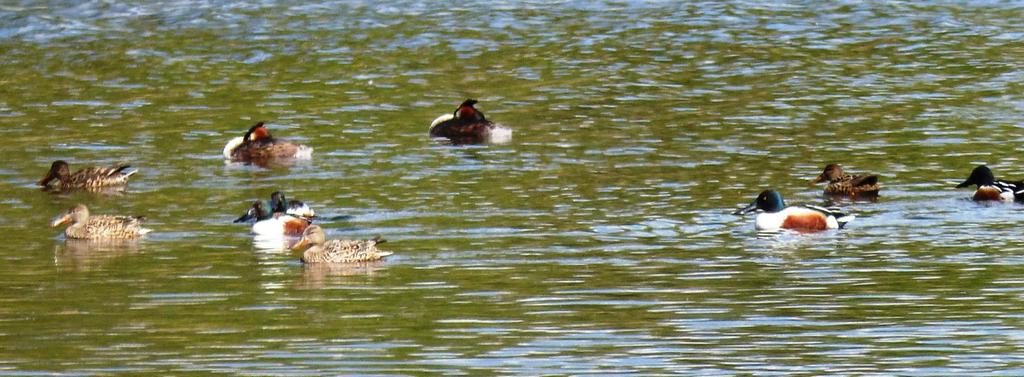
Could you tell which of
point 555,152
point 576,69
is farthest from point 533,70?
point 555,152

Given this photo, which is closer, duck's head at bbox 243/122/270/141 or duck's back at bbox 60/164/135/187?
duck's back at bbox 60/164/135/187

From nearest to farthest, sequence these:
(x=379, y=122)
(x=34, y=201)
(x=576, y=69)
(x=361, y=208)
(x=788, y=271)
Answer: (x=788, y=271) → (x=361, y=208) → (x=34, y=201) → (x=379, y=122) → (x=576, y=69)

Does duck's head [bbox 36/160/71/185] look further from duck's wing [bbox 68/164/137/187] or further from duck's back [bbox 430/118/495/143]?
duck's back [bbox 430/118/495/143]

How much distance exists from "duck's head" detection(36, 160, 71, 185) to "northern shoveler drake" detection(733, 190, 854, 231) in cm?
786

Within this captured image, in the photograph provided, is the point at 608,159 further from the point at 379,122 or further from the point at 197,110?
the point at 197,110

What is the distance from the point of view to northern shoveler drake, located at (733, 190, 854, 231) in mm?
18422

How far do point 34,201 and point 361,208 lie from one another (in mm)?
3721

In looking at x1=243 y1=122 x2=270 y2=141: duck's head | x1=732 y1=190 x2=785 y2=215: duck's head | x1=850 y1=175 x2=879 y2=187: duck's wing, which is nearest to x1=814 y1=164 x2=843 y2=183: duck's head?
x1=850 y1=175 x2=879 y2=187: duck's wing

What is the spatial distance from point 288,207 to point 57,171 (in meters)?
4.08

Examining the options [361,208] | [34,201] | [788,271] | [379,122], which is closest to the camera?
[788,271]

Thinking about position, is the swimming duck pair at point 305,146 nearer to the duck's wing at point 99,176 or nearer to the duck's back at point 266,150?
the duck's back at point 266,150

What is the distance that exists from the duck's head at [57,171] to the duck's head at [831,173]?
8.07 metres

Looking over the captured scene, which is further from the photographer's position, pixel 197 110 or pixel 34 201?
pixel 197 110

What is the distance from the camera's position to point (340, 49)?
116ft
